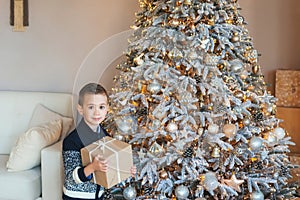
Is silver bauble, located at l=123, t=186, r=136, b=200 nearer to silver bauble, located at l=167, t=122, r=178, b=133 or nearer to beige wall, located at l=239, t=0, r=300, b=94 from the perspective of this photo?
silver bauble, located at l=167, t=122, r=178, b=133

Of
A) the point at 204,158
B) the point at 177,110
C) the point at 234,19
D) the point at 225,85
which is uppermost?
the point at 234,19

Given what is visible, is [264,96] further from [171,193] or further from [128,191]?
[128,191]

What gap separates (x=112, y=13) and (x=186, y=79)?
4.93ft

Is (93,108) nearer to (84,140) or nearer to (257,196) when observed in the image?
Result: (84,140)

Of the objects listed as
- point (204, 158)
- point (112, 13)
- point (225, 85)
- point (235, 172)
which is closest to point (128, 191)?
point (204, 158)

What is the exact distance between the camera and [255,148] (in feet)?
7.22

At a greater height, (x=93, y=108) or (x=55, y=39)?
(x=55, y=39)

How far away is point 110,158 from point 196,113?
0.58 metres

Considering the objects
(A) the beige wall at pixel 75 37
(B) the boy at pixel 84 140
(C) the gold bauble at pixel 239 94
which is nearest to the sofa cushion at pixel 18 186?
(B) the boy at pixel 84 140

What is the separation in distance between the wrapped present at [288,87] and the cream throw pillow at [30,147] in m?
1.77

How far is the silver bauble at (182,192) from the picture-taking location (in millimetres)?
2146

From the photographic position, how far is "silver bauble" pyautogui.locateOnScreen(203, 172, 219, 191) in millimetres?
2111

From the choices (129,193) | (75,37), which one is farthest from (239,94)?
(75,37)

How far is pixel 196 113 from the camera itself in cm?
216
